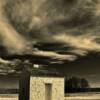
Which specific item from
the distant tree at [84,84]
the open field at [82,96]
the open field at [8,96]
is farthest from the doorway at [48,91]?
the distant tree at [84,84]

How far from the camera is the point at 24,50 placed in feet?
33.5

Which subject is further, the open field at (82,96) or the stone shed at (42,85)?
the open field at (82,96)

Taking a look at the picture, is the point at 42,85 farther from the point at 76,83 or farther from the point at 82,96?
the point at 82,96

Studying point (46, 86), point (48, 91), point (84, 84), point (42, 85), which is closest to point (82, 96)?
point (84, 84)

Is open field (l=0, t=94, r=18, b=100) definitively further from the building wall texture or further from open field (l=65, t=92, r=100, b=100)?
open field (l=65, t=92, r=100, b=100)

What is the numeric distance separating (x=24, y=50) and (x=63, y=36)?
1222 mm

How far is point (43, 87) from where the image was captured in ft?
34.2

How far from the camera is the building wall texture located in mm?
10312

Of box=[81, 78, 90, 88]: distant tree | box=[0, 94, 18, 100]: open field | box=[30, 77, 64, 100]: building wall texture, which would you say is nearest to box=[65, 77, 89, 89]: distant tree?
box=[81, 78, 90, 88]: distant tree

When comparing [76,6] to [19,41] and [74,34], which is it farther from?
[19,41]

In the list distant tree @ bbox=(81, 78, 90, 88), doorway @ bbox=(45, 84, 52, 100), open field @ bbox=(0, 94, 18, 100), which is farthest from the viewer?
distant tree @ bbox=(81, 78, 90, 88)

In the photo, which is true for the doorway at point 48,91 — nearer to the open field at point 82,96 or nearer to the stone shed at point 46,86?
the stone shed at point 46,86

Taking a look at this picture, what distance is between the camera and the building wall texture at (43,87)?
10312 mm

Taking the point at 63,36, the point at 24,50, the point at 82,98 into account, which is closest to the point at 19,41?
the point at 24,50
